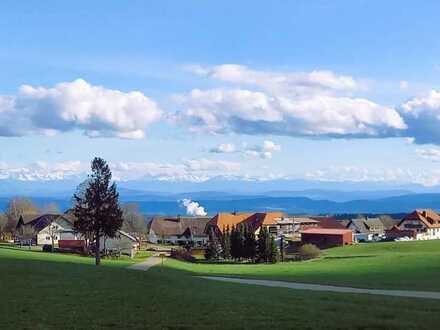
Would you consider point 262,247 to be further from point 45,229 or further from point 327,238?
point 45,229

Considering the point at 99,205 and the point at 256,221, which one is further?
the point at 256,221

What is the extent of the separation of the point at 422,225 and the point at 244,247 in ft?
272

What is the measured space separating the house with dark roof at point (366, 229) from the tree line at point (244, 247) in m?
81.9

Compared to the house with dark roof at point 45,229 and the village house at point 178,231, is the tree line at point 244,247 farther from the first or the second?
the village house at point 178,231

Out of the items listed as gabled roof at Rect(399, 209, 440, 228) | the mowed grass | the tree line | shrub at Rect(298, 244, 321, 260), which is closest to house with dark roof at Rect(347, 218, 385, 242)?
gabled roof at Rect(399, 209, 440, 228)

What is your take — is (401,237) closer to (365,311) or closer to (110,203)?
(110,203)

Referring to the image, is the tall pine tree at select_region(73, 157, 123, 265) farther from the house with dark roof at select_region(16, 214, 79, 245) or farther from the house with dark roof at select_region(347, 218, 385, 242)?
the house with dark roof at select_region(347, 218, 385, 242)

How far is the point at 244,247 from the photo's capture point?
104 meters

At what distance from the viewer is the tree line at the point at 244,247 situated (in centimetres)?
9950

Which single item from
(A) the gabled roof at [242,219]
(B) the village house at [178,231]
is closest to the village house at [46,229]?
(B) the village house at [178,231]

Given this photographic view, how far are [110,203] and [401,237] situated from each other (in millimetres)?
117504

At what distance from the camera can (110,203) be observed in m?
60.9

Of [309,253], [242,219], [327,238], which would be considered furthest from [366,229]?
[309,253]

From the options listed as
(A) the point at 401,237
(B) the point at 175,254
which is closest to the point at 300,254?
(B) the point at 175,254
